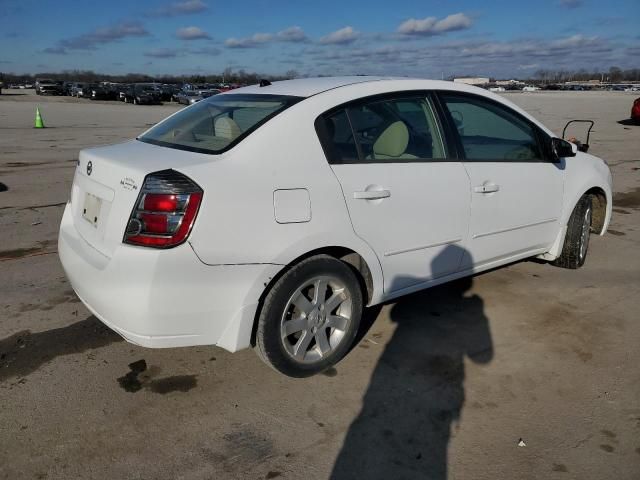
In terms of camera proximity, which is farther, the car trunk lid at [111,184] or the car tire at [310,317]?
the car tire at [310,317]

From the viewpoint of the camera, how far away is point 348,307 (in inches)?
128

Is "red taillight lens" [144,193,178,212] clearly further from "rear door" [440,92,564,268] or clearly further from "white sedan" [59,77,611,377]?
"rear door" [440,92,564,268]

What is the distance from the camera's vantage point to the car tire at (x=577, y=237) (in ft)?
15.6

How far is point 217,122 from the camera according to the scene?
3.34 metres

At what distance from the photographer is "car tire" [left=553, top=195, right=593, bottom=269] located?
4.75 metres

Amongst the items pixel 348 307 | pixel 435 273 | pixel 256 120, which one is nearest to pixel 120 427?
pixel 348 307

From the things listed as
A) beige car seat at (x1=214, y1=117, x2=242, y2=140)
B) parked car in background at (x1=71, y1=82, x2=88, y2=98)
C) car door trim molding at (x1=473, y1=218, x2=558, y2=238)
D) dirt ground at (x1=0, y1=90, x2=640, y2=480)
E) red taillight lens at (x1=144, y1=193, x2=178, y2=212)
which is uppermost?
parked car in background at (x1=71, y1=82, x2=88, y2=98)

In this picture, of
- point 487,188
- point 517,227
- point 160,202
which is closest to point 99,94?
point 517,227

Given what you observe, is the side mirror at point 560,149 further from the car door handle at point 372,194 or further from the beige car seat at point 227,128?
the beige car seat at point 227,128

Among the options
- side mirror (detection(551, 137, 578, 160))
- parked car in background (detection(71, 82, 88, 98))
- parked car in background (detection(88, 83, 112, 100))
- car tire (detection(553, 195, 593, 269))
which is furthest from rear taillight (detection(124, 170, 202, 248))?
parked car in background (detection(71, 82, 88, 98))

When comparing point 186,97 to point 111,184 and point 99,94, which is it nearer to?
point 99,94

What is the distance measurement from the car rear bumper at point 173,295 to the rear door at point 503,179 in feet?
5.72

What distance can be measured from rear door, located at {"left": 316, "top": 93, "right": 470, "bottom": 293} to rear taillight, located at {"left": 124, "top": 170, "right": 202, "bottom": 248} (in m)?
0.86

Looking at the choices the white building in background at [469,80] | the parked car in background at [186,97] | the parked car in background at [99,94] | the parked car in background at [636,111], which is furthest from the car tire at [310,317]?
the parked car in background at [99,94]
